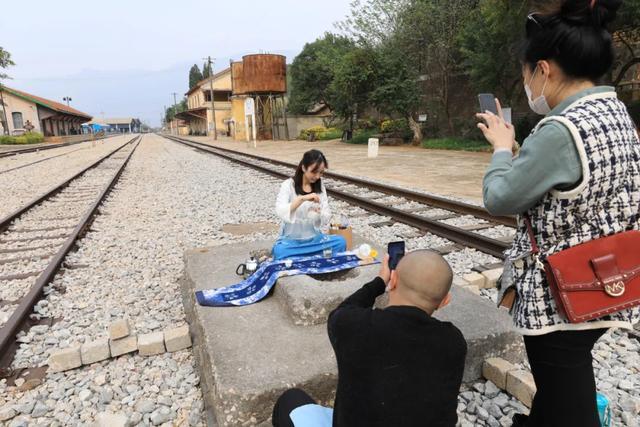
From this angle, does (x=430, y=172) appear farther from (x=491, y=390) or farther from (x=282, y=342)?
(x=282, y=342)

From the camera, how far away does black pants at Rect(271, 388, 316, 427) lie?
197cm

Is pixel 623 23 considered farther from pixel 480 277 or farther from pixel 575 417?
pixel 575 417

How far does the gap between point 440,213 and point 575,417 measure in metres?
5.80

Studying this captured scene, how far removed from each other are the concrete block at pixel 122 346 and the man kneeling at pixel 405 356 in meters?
2.18

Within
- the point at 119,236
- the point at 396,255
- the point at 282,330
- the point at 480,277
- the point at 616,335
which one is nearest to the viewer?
the point at 396,255

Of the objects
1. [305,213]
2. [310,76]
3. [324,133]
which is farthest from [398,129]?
[305,213]

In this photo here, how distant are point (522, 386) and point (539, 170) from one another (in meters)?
1.71

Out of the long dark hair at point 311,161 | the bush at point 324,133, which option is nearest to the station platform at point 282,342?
the long dark hair at point 311,161

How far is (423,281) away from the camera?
4.93ft

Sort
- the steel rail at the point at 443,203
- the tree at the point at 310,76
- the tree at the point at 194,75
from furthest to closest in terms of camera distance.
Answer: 1. the tree at the point at 194,75
2. the tree at the point at 310,76
3. the steel rail at the point at 443,203

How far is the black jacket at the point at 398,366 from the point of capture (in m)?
1.46

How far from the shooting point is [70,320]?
3.79 meters

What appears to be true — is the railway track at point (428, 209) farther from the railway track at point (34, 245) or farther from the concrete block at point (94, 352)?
the railway track at point (34, 245)

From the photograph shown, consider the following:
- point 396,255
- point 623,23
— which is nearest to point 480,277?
point 396,255
